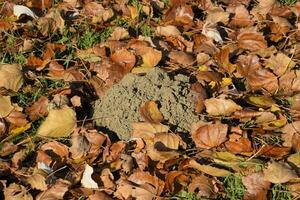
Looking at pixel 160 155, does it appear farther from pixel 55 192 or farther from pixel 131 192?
pixel 55 192

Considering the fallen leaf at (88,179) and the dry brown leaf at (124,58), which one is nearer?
the fallen leaf at (88,179)

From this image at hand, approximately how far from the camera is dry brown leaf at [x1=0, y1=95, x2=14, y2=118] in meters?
2.28

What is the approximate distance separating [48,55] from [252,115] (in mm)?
1007

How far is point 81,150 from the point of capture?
2.15 m

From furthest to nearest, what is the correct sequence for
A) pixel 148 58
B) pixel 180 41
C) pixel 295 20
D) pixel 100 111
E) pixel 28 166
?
pixel 295 20 → pixel 180 41 → pixel 148 58 → pixel 100 111 → pixel 28 166

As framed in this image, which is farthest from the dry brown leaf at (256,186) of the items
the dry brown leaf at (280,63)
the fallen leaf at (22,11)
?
the fallen leaf at (22,11)

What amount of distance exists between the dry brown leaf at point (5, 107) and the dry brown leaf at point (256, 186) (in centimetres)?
98

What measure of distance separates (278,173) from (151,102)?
1.88 ft

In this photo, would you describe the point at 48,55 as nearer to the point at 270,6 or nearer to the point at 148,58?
the point at 148,58

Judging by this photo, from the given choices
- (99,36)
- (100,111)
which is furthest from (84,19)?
(100,111)

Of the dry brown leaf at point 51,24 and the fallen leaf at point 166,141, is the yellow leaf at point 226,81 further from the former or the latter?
the dry brown leaf at point 51,24

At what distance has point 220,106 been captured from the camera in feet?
7.38

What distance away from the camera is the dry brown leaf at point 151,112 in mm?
2203

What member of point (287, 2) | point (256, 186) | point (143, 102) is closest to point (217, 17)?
point (287, 2)
